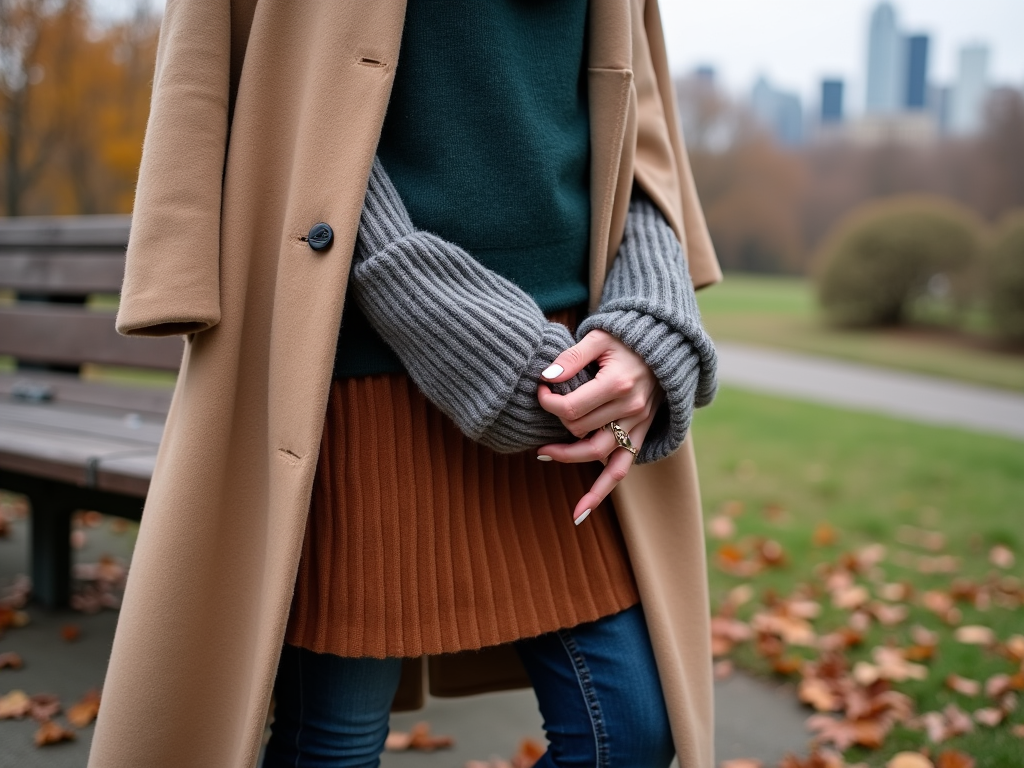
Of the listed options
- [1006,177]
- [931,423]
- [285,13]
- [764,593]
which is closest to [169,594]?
[285,13]

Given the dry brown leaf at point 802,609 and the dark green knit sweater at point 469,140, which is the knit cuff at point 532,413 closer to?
the dark green knit sweater at point 469,140

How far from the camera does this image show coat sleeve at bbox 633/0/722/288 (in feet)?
5.19

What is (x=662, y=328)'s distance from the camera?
4.14ft

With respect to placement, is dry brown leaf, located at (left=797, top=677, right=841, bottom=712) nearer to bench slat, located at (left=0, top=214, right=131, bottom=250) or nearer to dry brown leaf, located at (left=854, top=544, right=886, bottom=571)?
dry brown leaf, located at (left=854, top=544, right=886, bottom=571)

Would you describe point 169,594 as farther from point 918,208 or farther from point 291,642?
point 918,208

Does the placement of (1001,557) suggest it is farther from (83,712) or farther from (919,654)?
(83,712)

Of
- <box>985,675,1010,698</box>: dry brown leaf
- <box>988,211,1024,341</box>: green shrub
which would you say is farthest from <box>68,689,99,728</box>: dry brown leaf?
<box>988,211,1024,341</box>: green shrub

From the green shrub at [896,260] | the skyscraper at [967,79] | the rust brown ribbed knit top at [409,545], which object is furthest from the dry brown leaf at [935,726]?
the skyscraper at [967,79]

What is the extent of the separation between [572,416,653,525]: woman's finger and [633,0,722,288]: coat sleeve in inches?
17.8

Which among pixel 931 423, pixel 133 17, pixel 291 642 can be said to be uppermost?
pixel 133 17

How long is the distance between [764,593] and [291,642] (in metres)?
2.68

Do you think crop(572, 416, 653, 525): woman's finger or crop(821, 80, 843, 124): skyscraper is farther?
crop(821, 80, 843, 124): skyscraper

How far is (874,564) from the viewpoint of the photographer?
4.02 m

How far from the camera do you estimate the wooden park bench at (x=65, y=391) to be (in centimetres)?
239
